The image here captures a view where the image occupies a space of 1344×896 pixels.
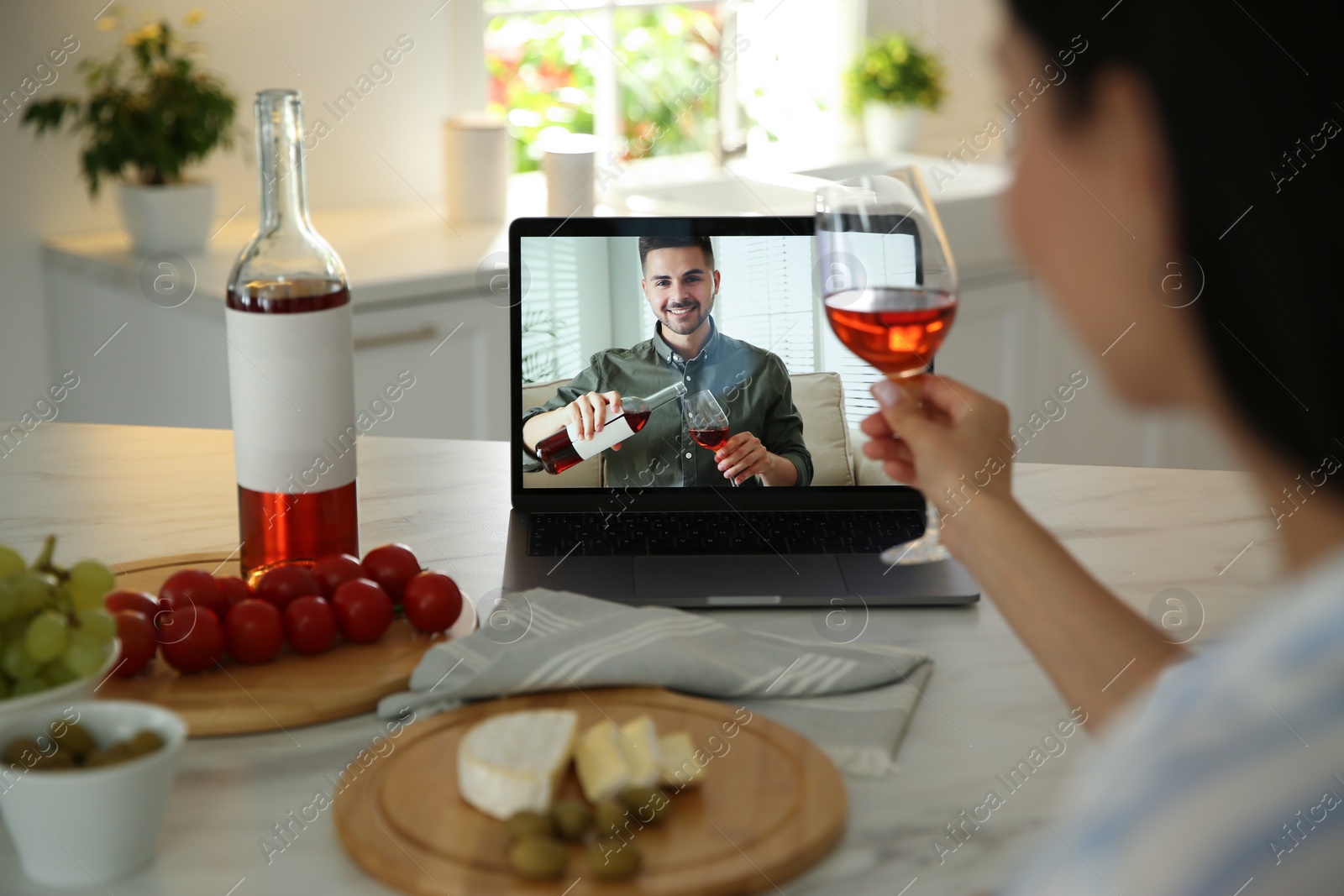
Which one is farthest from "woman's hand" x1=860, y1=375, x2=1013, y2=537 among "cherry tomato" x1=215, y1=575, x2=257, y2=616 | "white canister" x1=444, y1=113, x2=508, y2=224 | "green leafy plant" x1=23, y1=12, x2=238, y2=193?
"white canister" x1=444, y1=113, x2=508, y2=224

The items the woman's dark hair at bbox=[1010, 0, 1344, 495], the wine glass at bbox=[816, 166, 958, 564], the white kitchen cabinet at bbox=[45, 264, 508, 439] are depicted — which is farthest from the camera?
the white kitchen cabinet at bbox=[45, 264, 508, 439]

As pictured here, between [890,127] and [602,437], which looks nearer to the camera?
[602,437]

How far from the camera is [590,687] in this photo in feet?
3.03

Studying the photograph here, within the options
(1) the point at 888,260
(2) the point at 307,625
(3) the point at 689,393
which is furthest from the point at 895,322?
(2) the point at 307,625

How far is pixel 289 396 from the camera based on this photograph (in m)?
1.03

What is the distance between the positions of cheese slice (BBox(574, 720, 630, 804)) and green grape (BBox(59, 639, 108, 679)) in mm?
285

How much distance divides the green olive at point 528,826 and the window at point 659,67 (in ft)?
8.96

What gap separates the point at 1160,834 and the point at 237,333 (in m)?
0.83

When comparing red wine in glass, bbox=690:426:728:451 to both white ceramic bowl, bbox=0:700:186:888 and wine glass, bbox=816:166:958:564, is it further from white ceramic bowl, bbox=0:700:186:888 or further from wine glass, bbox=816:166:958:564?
white ceramic bowl, bbox=0:700:186:888

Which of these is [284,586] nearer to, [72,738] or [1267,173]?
[72,738]

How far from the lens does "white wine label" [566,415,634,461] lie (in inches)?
50.1

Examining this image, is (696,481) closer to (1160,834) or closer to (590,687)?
(590,687)

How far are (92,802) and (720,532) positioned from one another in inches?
26.0

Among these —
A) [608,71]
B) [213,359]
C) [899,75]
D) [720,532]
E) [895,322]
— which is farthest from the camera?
[899,75]
